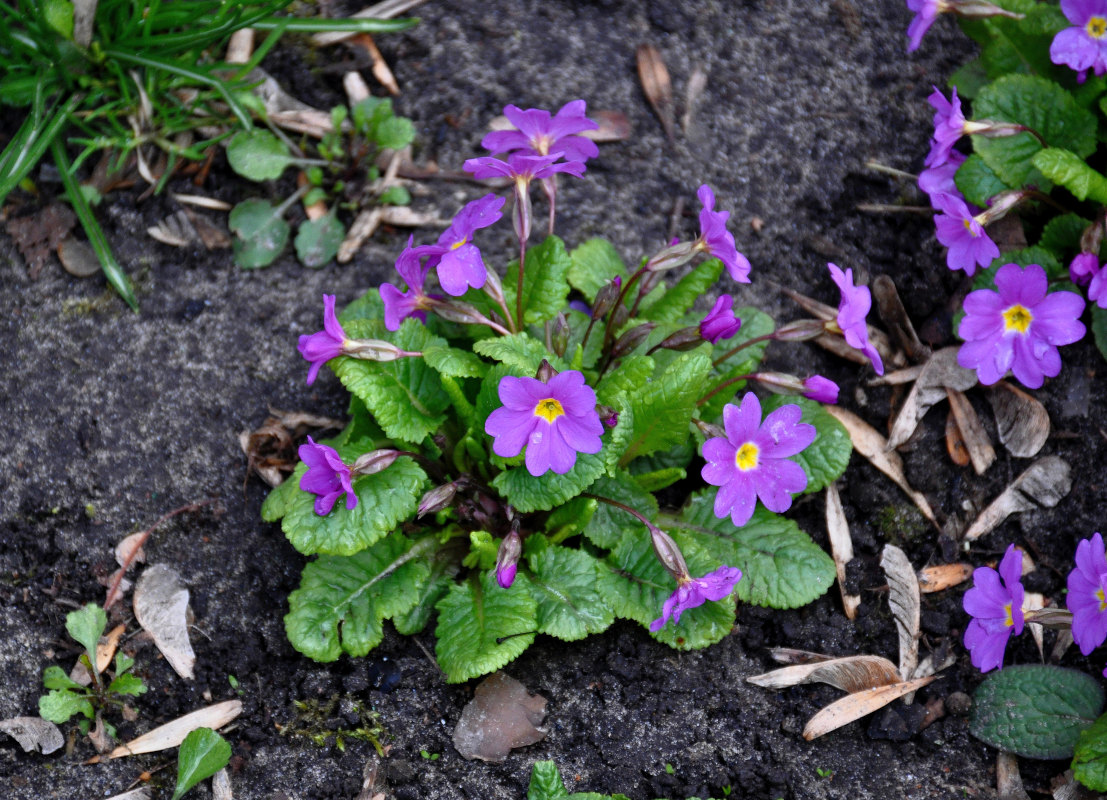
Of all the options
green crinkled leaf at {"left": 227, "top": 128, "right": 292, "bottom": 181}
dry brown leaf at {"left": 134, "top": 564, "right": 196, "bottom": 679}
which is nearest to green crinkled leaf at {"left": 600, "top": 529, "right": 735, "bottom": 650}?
dry brown leaf at {"left": 134, "top": 564, "right": 196, "bottom": 679}

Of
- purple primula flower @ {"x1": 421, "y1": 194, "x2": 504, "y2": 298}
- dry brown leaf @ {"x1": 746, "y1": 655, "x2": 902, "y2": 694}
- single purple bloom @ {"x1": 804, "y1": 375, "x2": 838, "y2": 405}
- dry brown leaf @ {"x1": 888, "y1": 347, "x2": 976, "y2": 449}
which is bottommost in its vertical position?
dry brown leaf @ {"x1": 746, "y1": 655, "x2": 902, "y2": 694}

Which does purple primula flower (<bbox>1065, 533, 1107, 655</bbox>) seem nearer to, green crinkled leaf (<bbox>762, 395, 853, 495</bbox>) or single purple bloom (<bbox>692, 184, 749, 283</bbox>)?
green crinkled leaf (<bbox>762, 395, 853, 495</bbox>)

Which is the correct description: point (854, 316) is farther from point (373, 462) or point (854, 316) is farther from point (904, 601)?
point (373, 462)

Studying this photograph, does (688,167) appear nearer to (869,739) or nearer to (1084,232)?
(1084,232)

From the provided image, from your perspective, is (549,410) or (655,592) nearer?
(549,410)

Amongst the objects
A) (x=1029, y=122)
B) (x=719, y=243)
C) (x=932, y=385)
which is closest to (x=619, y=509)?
(x=719, y=243)

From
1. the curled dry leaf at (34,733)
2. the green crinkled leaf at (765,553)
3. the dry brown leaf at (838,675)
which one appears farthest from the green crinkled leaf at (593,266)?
the curled dry leaf at (34,733)
